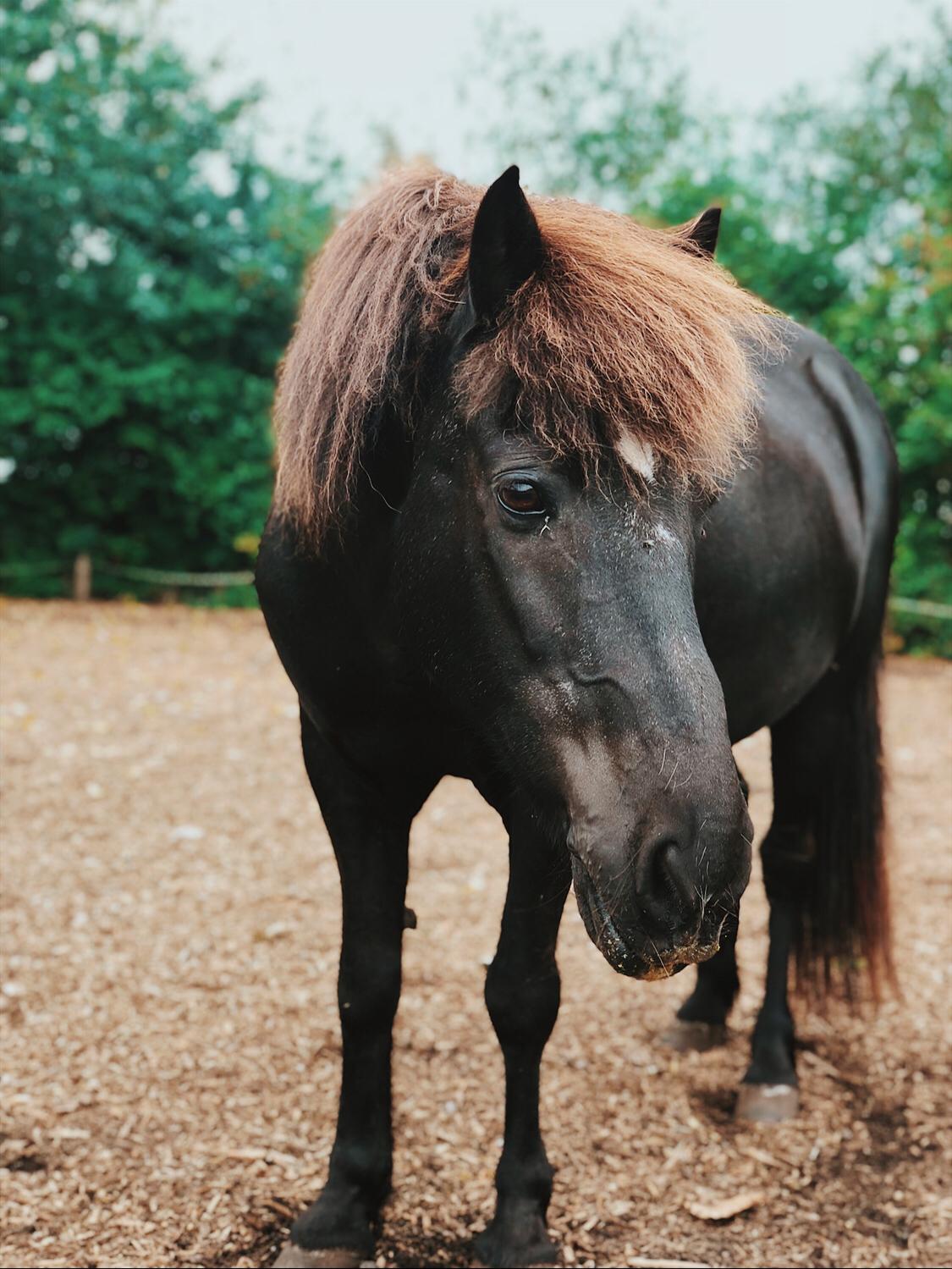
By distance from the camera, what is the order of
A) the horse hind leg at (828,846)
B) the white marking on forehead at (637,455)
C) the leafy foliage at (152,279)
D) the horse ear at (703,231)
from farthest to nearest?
the leafy foliage at (152,279) → the horse hind leg at (828,846) → the horse ear at (703,231) → the white marking on forehead at (637,455)

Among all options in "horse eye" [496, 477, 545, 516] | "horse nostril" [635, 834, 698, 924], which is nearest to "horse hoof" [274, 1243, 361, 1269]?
"horse nostril" [635, 834, 698, 924]

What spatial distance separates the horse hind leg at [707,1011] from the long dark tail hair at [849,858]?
23 cm

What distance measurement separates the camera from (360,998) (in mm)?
2434

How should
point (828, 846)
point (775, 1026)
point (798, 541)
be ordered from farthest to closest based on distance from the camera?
point (828, 846) < point (775, 1026) < point (798, 541)

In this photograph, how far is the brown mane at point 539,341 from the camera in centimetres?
166

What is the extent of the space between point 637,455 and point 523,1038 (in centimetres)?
135

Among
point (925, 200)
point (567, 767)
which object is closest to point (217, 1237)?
point (567, 767)

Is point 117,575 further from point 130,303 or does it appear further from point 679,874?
point 679,874

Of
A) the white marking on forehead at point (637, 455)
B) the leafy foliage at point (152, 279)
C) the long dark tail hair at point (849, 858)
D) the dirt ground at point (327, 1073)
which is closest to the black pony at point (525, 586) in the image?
the white marking on forehead at point (637, 455)

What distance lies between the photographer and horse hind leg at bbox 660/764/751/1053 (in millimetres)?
3521

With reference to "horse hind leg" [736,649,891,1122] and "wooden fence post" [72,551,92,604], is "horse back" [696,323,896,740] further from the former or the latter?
"wooden fence post" [72,551,92,604]

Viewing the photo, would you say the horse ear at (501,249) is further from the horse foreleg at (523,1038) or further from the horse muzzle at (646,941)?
the horse foreleg at (523,1038)

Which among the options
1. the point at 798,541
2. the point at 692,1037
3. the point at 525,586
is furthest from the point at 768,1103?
the point at 525,586

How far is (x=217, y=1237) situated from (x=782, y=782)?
2.04m
